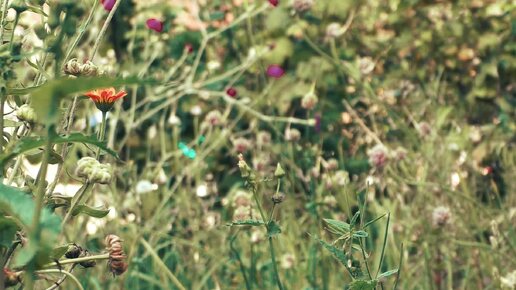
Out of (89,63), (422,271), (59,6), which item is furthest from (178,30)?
(59,6)

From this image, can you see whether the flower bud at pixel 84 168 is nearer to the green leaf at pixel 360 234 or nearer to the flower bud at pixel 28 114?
the flower bud at pixel 28 114

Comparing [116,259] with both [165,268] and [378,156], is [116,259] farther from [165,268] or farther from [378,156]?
[378,156]

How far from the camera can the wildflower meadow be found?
1.24m

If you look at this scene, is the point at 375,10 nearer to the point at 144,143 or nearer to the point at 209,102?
the point at 209,102

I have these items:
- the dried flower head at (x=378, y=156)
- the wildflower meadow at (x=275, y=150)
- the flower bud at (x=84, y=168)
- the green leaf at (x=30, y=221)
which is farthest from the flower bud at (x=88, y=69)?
the dried flower head at (x=378, y=156)

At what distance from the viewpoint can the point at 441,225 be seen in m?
2.21

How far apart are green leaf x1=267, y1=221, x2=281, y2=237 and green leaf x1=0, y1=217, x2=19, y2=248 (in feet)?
1.30

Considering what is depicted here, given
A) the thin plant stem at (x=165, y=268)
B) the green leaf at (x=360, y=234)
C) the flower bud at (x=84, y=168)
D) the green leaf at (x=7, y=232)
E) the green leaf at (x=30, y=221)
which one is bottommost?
the thin plant stem at (x=165, y=268)

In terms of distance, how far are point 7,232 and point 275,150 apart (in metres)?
2.42

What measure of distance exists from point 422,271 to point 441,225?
0.80ft

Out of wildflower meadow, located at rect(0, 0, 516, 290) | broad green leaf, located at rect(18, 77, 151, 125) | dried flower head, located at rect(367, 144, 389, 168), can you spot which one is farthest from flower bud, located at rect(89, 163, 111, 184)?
dried flower head, located at rect(367, 144, 389, 168)

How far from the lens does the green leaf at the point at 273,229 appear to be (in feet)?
4.33

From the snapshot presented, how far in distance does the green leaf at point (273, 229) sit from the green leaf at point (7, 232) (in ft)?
1.30

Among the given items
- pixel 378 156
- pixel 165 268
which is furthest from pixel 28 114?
pixel 378 156
